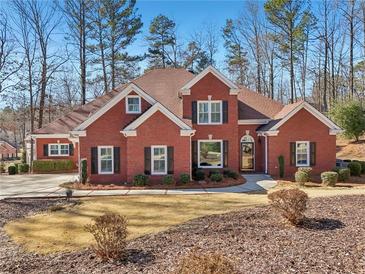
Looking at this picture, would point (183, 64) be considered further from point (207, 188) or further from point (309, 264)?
point (309, 264)

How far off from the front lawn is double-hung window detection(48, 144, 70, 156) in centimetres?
1393

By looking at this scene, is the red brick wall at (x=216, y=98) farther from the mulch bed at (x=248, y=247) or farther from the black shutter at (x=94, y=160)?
the mulch bed at (x=248, y=247)

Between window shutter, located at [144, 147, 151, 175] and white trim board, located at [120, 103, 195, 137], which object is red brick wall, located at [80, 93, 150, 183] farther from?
window shutter, located at [144, 147, 151, 175]

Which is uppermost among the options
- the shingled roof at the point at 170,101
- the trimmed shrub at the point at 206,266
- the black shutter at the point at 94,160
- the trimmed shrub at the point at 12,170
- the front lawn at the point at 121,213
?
the shingled roof at the point at 170,101

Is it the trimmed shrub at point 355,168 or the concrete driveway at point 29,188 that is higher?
the trimmed shrub at point 355,168

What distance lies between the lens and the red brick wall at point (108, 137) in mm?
19297

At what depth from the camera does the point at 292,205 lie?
9.09 m

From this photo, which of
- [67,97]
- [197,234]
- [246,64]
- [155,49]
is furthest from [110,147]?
[67,97]

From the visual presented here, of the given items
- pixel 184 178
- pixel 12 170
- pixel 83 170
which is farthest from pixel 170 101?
pixel 12 170

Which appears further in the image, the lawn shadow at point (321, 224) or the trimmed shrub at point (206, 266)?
the lawn shadow at point (321, 224)

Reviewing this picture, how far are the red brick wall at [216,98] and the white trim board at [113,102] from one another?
313cm

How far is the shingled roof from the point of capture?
23.6 m

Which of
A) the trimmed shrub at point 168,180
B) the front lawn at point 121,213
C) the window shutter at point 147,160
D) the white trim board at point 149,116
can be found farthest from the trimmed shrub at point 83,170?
the trimmed shrub at point 168,180

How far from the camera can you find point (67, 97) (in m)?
48.4
